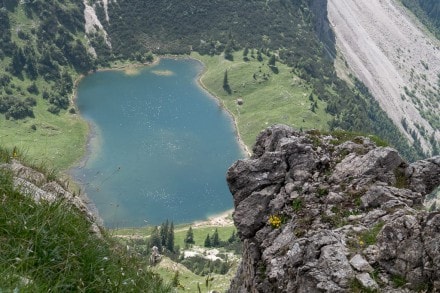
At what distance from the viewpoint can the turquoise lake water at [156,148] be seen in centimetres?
12461

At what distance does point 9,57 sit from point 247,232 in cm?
19116

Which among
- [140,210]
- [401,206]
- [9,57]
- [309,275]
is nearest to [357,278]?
[309,275]

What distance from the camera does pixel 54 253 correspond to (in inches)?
307

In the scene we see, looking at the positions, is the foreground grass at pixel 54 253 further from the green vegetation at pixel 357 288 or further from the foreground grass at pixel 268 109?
the foreground grass at pixel 268 109

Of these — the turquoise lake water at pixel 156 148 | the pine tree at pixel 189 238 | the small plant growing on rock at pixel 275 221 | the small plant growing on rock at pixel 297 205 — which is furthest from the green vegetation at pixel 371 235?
the pine tree at pixel 189 238

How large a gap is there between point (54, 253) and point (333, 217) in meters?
14.0

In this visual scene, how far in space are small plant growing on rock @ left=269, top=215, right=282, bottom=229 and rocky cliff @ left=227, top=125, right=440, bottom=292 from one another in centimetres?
5

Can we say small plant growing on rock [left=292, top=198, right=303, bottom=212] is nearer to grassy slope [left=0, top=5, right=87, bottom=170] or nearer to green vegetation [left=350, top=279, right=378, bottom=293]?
green vegetation [left=350, top=279, right=378, bottom=293]

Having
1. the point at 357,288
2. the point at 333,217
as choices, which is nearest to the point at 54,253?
the point at 357,288

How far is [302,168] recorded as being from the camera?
2322 centimetres

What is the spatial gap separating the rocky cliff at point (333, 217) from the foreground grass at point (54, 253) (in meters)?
8.70

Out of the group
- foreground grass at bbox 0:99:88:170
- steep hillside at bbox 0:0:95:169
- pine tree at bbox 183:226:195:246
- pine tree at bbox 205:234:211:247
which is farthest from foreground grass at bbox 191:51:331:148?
steep hillside at bbox 0:0:95:169

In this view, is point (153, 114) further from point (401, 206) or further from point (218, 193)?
point (401, 206)

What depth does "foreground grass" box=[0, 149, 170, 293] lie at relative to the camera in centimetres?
724
